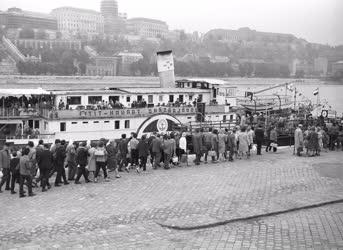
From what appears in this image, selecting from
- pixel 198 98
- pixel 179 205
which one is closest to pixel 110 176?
pixel 179 205

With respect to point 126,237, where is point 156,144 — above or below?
above

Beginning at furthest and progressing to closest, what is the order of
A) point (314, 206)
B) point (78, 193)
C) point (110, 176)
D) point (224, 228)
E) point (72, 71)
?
point (72, 71) → point (110, 176) → point (78, 193) → point (314, 206) → point (224, 228)

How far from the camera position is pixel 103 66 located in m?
147

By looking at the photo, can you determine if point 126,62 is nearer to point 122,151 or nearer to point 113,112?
point 113,112

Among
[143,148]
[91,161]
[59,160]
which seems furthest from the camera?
[143,148]

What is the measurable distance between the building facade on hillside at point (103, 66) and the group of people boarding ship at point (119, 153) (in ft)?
412

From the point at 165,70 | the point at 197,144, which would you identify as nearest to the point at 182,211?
the point at 197,144

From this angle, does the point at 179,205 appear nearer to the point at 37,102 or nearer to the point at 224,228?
the point at 224,228

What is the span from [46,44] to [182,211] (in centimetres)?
16840

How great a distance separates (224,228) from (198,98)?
24.6 meters

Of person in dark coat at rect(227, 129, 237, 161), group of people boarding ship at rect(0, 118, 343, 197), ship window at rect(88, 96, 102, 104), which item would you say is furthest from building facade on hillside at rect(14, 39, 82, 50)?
person in dark coat at rect(227, 129, 237, 161)

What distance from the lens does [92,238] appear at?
929 cm

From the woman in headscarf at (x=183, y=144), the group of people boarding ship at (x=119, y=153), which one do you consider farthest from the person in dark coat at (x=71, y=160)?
the woman in headscarf at (x=183, y=144)

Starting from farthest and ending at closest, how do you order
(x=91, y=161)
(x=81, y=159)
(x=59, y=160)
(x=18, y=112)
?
(x=18, y=112) → (x=91, y=161) → (x=81, y=159) → (x=59, y=160)
